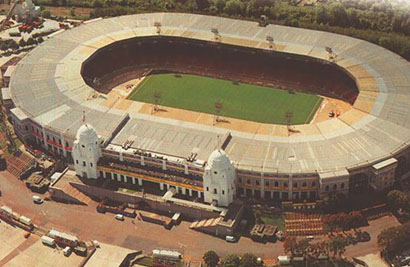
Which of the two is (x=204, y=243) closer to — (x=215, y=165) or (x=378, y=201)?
(x=215, y=165)

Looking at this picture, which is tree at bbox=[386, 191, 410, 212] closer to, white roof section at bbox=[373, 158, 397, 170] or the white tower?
white roof section at bbox=[373, 158, 397, 170]

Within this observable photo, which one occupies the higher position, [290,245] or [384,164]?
[384,164]

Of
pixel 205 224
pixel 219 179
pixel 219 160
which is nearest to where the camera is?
pixel 219 160

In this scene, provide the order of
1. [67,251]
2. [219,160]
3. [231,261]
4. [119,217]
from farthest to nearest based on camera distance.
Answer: [119,217] < [219,160] < [67,251] < [231,261]

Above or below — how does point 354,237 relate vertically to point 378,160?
below

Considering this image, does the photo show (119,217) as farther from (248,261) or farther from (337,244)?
(337,244)

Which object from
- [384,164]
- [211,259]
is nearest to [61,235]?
[211,259]

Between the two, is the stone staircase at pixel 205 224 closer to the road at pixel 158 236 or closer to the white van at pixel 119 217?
the road at pixel 158 236

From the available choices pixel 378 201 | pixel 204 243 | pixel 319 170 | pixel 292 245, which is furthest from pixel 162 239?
pixel 378 201
